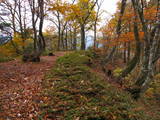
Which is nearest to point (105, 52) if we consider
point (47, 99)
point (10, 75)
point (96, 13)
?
point (96, 13)

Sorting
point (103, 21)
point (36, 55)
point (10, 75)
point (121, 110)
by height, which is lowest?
point (121, 110)

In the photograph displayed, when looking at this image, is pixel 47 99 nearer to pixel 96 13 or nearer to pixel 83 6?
pixel 83 6

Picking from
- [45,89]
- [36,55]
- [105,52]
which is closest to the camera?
[45,89]

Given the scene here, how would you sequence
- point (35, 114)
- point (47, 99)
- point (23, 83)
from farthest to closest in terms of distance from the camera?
point (23, 83)
point (47, 99)
point (35, 114)

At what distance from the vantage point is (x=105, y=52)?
15.9 meters

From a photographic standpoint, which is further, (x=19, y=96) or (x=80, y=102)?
(x=19, y=96)

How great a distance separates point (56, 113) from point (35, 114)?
21.7 inches

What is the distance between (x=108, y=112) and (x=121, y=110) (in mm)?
598

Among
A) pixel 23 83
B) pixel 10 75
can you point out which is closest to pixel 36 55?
pixel 10 75

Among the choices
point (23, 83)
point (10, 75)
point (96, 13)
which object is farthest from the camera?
point (96, 13)

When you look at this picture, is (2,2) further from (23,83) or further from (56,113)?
(56,113)

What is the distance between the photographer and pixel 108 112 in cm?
395

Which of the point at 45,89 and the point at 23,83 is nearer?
the point at 45,89

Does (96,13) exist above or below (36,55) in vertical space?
above
